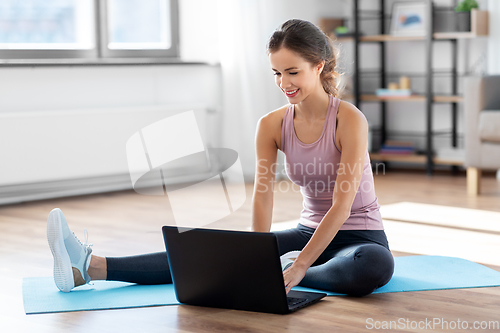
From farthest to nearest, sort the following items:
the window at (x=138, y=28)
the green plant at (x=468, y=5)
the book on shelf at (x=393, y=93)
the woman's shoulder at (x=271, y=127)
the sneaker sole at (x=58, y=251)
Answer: the book on shelf at (x=393, y=93)
the green plant at (x=468, y=5)
the window at (x=138, y=28)
the woman's shoulder at (x=271, y=127)
the sneaker sole at (x=58, y=251)

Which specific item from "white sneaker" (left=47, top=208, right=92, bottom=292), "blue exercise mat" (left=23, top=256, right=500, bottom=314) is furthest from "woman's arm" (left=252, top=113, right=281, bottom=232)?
"white sneaker" (left=47, top=208, right=92, bottom=292)

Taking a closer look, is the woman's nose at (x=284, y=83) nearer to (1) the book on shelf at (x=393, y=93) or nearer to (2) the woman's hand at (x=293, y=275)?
(2) the woman's hand at (x=293, y=275)

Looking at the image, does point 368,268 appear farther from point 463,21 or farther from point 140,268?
point 463,21

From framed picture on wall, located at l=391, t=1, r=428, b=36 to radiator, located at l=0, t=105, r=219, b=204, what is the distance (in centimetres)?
164

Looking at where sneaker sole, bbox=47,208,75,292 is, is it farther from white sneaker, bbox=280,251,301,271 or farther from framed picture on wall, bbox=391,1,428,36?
framed picture on wall, bbox=391,1,428,36

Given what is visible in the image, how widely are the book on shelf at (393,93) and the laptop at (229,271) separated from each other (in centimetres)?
296

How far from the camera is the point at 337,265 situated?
1831mm

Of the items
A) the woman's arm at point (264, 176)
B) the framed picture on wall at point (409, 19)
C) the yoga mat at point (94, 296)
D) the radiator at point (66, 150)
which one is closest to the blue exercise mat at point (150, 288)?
the yoga mat at point (94, 296)

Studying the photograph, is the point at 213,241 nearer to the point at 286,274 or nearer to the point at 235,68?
the point at 286,274

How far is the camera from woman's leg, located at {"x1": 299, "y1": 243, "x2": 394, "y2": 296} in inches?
71.2

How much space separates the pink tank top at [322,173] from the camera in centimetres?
188

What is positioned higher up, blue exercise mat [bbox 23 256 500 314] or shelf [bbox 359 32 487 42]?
shelf [bbox 359 32 487 42]

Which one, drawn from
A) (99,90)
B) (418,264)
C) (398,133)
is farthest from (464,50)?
(418,264)

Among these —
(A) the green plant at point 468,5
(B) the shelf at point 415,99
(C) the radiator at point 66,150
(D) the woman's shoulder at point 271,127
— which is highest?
(A) the green plant at point 468,5
